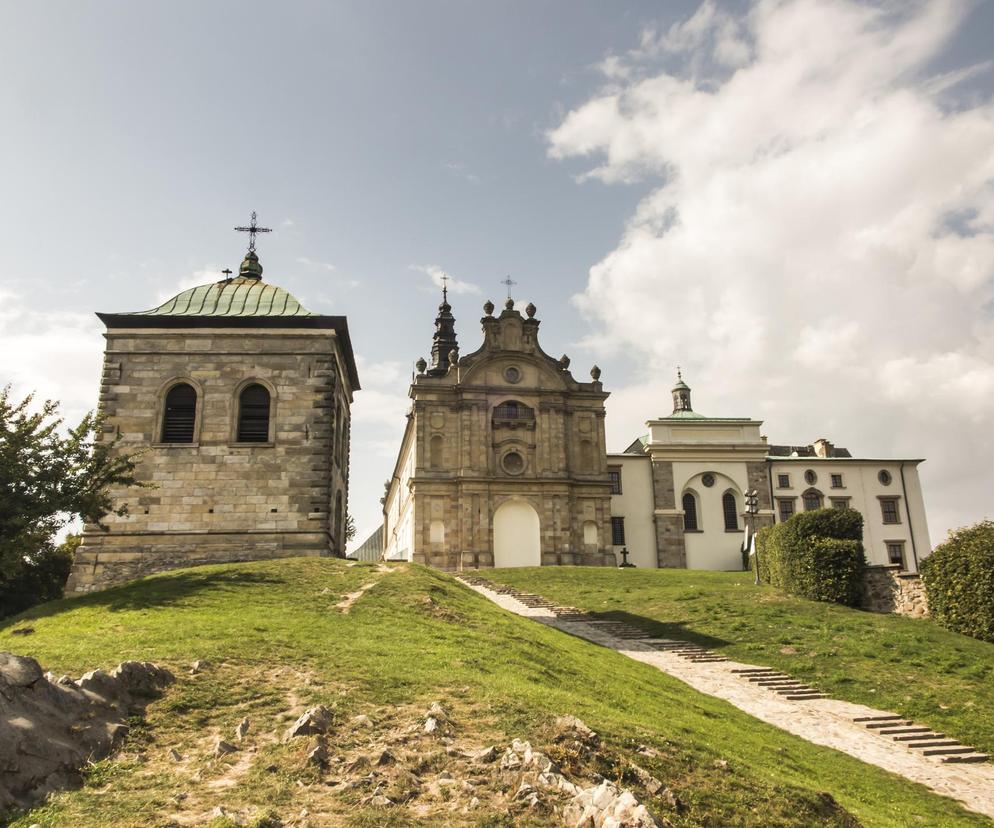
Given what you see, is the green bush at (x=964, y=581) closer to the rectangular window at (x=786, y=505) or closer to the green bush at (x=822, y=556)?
the green bush at (x=822, y=556)

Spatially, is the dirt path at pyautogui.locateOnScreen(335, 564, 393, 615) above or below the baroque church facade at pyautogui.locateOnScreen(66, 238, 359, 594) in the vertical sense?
below

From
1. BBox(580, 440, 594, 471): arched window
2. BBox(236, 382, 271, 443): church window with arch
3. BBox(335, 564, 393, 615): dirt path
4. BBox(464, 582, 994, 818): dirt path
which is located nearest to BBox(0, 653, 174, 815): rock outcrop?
BBox(335, 564, 393, 615): dirt path

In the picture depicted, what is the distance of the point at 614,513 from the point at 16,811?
45762 mm

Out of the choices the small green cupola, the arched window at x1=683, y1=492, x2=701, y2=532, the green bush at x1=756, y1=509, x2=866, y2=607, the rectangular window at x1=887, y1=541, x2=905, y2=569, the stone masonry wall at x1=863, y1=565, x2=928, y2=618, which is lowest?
the stone masonry wall at x1=863, y1=565, x2=928, y2=618

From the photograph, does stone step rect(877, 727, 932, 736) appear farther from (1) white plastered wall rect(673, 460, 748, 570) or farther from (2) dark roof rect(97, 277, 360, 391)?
(1) white plastered wall rect(673, 460, 748, 570)

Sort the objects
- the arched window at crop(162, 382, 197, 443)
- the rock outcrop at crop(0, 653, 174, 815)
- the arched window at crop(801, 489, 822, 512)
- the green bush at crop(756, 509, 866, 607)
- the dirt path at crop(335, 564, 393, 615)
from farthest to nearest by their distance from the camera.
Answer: the arched window at crop(801, 489, 822, 512) < the green bush at crop(756, 509, 866, 607) < the arched window at crop(162, 382, 197, 443) < the dirt path at crop(335, 564, 393, 615) < the rock outcrop at crop(0, 653, 174, 815)

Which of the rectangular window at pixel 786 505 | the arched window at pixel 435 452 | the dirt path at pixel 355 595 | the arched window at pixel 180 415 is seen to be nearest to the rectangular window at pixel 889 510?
the rectangular window at pixel 786 505

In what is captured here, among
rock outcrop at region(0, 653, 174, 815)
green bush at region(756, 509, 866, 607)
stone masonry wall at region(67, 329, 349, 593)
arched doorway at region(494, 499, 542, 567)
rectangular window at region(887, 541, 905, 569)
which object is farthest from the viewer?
rectangular window at region(887, 541, 905, 569)

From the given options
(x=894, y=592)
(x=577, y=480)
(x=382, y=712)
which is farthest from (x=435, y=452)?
(x=382, y=712)

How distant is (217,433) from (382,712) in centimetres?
1752

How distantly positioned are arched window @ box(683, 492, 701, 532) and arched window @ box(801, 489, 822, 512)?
773cm

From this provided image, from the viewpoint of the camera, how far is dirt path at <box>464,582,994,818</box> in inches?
534

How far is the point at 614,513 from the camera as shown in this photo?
5159cm

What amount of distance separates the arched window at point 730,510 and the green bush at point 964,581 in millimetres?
28019
